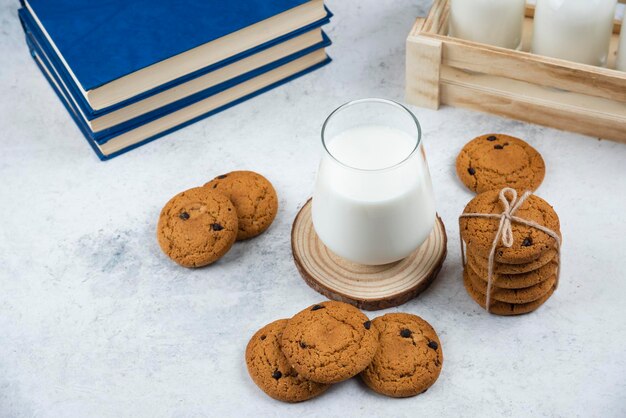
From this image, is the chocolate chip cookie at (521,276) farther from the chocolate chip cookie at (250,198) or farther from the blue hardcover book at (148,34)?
the blue hardcover book at (148,34)

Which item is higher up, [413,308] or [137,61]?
[137,61]

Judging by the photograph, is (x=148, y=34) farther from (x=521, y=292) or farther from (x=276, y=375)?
(x=521, y=292)

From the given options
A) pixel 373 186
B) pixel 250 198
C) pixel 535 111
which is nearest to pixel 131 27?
pixel 250 198

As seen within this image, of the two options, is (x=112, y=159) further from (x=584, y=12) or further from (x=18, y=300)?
(x=584, y=12)

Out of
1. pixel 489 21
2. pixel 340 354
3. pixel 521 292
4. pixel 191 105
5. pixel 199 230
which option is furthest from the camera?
pixel 191 105

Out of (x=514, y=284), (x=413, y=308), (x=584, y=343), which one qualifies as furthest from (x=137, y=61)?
(x=584, y=343)

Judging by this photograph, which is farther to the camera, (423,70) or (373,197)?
(423,70)

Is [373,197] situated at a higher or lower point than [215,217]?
higher
